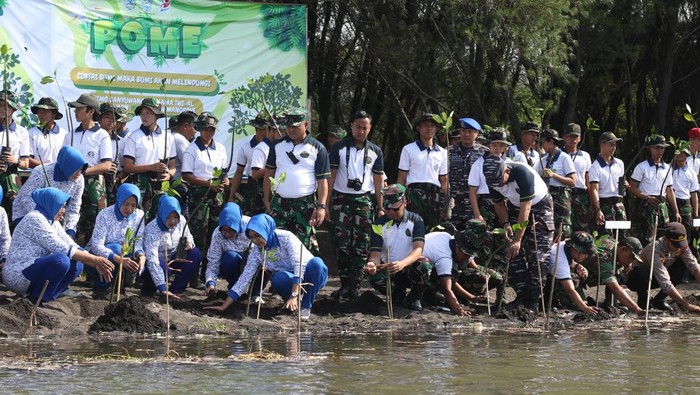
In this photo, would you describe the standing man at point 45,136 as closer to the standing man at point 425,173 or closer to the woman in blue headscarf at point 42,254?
the woman in blue headscarf at point 42,254

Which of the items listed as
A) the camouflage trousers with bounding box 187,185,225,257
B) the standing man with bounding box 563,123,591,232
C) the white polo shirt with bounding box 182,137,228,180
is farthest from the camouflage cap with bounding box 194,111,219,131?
the standing man with bounding box 563,123,591,232

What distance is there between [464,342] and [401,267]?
139 cm

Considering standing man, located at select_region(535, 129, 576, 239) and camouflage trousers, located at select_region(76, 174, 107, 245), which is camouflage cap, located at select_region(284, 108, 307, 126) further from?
standing man, located at select_region(535, 129, 576, 239)

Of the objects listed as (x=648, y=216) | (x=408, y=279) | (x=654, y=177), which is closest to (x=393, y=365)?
(x=408, y=279)

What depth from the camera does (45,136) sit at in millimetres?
12305

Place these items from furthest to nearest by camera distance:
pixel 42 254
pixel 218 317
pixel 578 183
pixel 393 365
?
1. pixel 578 183
2. pixel 218 317
3. pixel 42 254
4. pixel 393 365

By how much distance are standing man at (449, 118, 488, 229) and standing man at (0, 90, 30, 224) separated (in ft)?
13.5

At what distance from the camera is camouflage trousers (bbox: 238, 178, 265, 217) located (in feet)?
42.2

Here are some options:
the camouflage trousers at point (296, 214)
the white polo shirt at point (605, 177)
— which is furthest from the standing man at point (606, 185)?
the camouflage trousers at point (296, 214)

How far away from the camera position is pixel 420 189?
12.7 m

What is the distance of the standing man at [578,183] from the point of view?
45.3ft

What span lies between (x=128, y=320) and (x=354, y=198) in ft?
9.53

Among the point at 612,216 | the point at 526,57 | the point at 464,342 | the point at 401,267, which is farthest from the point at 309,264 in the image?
the point at 526,57

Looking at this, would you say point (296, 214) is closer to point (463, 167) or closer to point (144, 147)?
point (144, 147)
